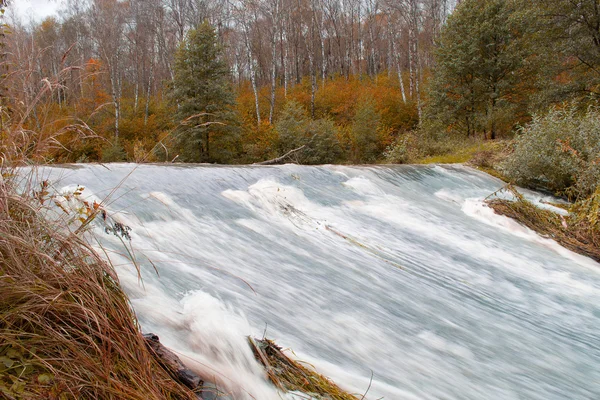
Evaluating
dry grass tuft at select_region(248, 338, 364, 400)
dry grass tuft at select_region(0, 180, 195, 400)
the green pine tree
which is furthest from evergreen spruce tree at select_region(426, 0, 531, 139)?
dry grass tuft at select_region(0, 180, 195, 400)

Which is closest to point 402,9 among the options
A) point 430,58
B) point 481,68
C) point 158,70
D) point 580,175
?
point 430,58

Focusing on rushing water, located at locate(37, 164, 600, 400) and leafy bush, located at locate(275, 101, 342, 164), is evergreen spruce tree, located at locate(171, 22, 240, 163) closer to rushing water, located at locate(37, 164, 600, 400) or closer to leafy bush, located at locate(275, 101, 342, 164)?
leafy bush, located at locate(275, 101, 342, 164)

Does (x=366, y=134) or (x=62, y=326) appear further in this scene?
(x=366, y=134)

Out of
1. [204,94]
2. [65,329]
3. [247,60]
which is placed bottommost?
[65,329]

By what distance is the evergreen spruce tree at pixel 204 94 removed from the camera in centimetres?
1991

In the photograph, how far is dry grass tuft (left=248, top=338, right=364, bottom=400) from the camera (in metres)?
2.03

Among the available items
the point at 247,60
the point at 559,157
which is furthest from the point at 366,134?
the point at 559,157

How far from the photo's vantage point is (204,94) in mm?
20047

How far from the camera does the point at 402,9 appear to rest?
31.8m

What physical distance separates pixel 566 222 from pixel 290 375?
6.32 meters

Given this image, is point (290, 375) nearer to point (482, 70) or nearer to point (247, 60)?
point (482, 70)

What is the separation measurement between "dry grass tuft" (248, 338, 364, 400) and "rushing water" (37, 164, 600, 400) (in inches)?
2.5

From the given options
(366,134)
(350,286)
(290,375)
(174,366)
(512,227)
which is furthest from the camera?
(366,134)

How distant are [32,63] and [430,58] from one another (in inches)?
1711
